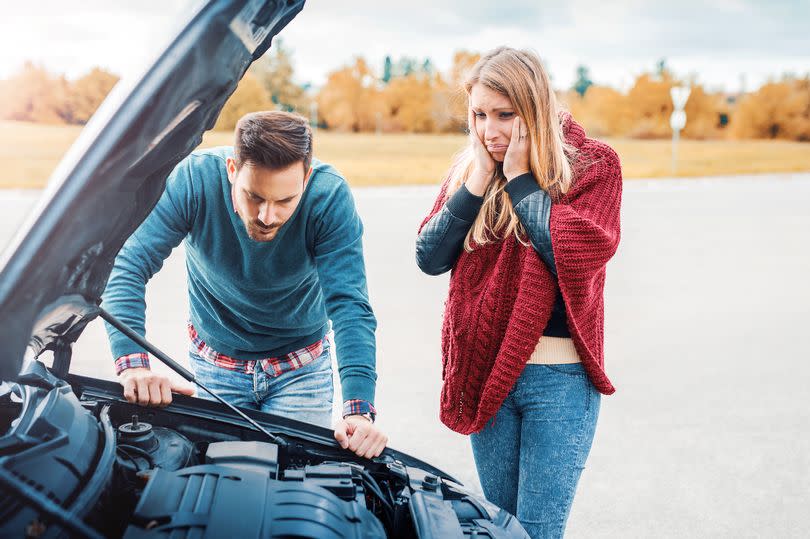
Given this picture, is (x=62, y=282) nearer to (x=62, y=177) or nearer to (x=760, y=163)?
(x=62, y=177)

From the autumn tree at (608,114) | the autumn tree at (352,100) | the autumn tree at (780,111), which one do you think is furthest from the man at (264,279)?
the autumn tree at (780,111)

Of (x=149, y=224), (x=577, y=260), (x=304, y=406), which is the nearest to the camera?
(x=577, y=260)

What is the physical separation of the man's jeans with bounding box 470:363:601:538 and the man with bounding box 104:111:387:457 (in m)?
0.44

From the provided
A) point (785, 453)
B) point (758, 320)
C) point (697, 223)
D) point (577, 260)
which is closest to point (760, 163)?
point (697, 223)

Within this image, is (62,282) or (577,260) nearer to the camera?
(62,282)

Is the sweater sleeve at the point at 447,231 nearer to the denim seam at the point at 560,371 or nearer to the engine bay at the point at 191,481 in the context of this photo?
the denim seam at the point at 560,371

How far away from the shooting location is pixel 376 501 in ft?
4.78

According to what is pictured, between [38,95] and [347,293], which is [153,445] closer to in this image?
[347,293]

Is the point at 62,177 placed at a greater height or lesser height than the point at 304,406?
greater

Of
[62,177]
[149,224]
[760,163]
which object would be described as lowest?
[760,163]

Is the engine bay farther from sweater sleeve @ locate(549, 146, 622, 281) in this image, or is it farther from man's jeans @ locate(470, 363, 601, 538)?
sweater sleeve @ locate(549, 146, 622, 281)

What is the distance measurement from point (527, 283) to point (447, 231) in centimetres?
27

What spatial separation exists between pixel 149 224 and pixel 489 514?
1.18 metres

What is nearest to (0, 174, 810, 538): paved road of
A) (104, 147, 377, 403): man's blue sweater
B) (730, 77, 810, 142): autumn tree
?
(104, 147, 377, 403): man's blue sweater
